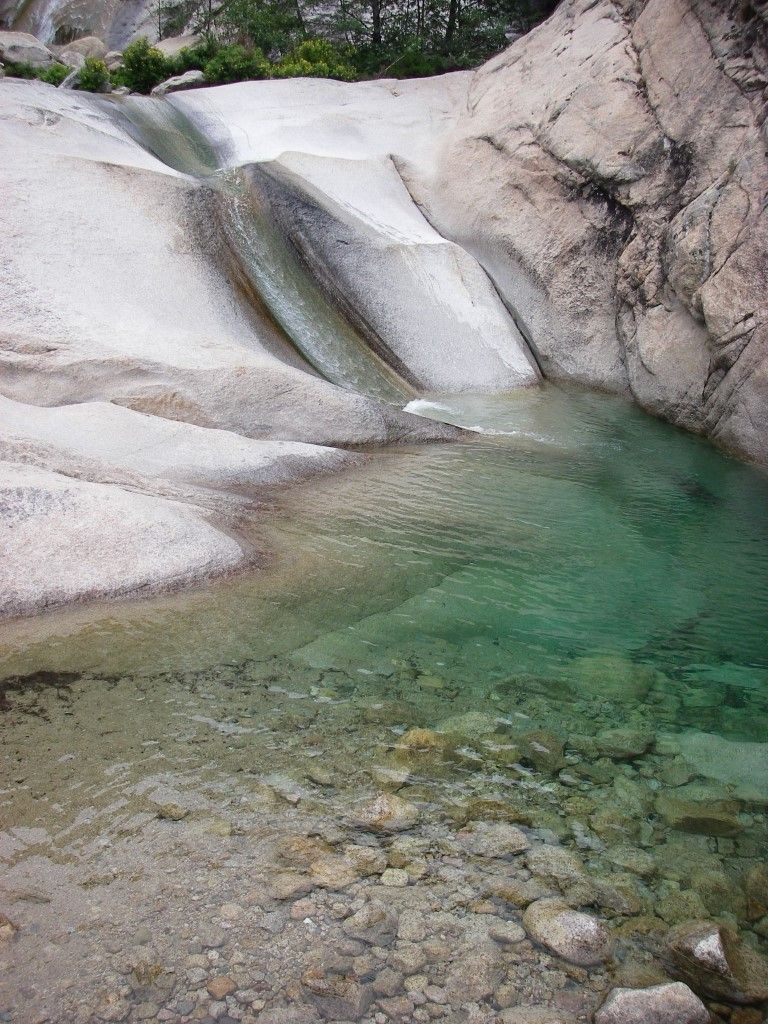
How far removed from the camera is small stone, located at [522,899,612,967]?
2.89 metres

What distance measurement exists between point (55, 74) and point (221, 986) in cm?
2050

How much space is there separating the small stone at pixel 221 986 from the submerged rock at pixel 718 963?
151 centimetres

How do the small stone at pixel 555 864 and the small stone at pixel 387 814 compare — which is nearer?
the small stone at pixel 555 864

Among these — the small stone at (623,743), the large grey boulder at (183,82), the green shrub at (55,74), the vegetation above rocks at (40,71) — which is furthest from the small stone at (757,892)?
the green shrub at (55,74)

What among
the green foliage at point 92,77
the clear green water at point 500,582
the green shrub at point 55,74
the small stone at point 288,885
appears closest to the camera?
the small stone at point 288,885

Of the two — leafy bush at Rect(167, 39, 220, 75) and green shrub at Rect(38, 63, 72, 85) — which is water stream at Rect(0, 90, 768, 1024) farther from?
leafy bush at Rect(167, 39, 220, 75)

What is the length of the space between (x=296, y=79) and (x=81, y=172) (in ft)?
25.7

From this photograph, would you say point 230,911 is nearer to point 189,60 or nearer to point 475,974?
point 475,974

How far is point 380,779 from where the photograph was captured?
374 cm

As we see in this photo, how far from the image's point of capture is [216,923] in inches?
114

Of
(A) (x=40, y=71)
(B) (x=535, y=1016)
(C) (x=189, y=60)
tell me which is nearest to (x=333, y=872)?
(B) (x=535, y=1016)

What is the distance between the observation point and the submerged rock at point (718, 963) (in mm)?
2779

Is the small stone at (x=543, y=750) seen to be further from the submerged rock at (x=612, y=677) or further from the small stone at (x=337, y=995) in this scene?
the small stone at (x=337, y=995)

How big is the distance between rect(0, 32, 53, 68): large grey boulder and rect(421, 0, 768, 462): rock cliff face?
39.6 ft
